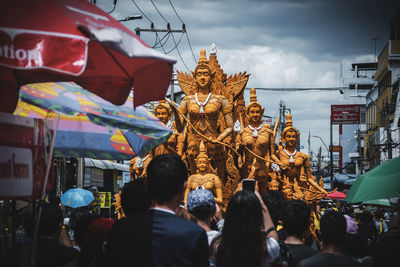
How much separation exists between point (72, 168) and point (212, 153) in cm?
1454

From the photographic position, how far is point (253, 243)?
3.92m

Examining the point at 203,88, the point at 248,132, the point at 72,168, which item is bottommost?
the point at 72,168

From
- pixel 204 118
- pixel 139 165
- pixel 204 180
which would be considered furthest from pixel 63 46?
pixel 139 165

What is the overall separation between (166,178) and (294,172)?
38.5 feet

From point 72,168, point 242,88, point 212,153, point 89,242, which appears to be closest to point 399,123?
point 72,168

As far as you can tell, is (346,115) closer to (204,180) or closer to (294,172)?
(294,172)

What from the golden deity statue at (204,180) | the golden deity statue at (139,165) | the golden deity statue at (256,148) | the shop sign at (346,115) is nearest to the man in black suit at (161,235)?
the golden deity statue at (204,180)

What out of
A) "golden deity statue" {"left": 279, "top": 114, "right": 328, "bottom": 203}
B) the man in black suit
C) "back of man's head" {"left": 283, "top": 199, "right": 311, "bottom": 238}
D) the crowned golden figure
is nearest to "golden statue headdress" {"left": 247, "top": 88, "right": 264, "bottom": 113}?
"golden deity statue" {"left": 279, "top": 114, "right": 328, "bottom": 203}

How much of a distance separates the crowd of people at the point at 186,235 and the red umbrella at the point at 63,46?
2.64 feet

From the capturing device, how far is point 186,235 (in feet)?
11.2

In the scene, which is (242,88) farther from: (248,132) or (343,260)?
(343,260)

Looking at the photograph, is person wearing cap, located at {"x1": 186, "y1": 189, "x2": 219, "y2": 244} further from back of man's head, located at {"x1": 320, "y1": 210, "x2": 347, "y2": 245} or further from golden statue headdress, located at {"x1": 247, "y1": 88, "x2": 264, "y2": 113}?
golden statue headdress, located at {"x1": 247, "y1": 88, "x2": 264, "y2": 113}

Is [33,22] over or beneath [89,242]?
over

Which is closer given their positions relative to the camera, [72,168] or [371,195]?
[371,195]
